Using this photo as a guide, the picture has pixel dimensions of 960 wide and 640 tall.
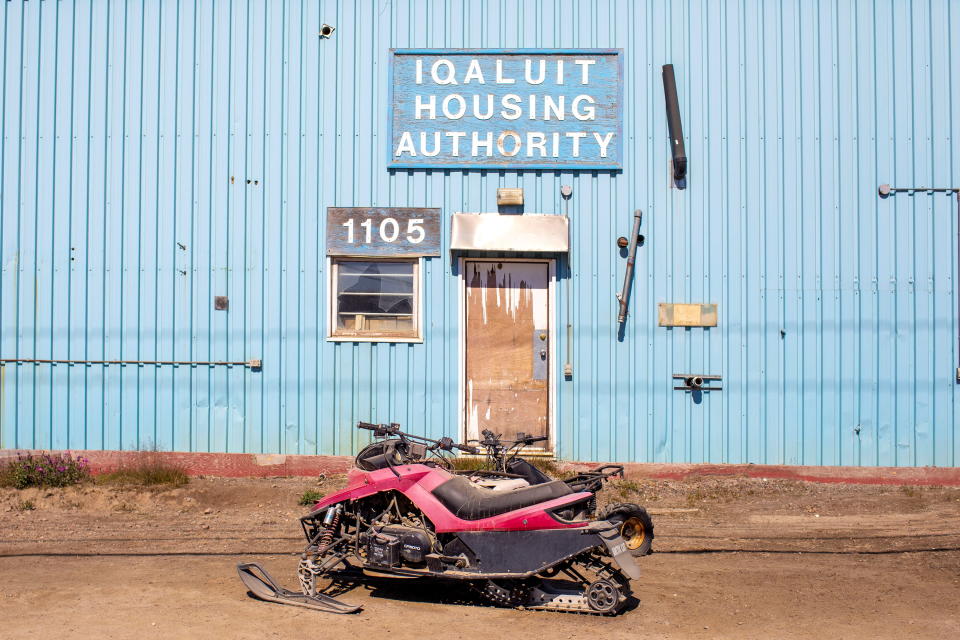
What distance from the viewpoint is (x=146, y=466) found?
374 inches

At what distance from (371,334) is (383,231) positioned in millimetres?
1198


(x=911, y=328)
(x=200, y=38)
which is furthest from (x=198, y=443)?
(x=911, y=328)

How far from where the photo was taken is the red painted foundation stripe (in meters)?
9.45

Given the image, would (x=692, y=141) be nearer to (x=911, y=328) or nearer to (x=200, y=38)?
(x=911, y=328)

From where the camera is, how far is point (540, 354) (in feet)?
32.2

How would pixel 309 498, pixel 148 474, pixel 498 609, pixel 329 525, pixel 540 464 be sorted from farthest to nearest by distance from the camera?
pixel 540 464, pixel 148 474, pixel 309 498, pixel 329 525, pixel 498 609

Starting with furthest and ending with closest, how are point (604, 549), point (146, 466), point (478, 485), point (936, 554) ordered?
1. point (146, 466)
2. point (936, 554)
3. point (478, 485)
4. point (604, 549)

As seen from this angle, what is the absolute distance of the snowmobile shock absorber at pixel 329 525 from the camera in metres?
5.70

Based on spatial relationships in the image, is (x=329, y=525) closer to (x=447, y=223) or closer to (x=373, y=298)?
(x=373, y=298)

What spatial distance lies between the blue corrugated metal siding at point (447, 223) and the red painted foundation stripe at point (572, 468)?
0.13 meters

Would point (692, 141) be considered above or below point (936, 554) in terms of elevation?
above

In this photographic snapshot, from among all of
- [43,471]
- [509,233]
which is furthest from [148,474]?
[509,233]

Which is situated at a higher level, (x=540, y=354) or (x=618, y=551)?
(x=540, y=354)

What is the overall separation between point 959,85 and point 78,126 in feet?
33.2
